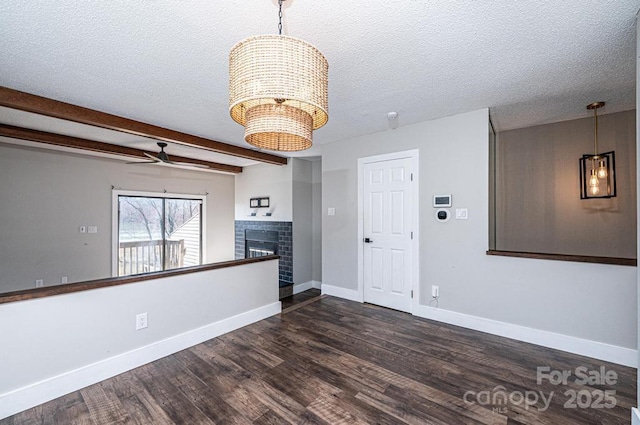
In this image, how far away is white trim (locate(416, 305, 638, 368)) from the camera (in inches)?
94.9

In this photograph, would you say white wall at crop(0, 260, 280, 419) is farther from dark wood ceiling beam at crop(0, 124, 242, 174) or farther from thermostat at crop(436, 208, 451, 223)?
dark wood ceiling beam at crop(0, 124, 242, 174)

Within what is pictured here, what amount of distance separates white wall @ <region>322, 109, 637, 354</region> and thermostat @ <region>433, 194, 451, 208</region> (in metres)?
0.06

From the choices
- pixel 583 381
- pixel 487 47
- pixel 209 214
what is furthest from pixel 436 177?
pixel 209 214

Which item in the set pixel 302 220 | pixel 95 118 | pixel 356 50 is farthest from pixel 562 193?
pixel 95 118

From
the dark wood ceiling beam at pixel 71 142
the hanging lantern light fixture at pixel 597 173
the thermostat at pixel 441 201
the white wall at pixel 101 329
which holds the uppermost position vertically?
the dark wood ceiling beam at pixel 71 142

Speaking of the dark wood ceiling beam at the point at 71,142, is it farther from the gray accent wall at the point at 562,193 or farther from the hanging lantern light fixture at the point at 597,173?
the hanging lantern light fixture at the point at 597,173

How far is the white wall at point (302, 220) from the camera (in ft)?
17.0

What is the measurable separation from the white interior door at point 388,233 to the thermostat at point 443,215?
34 centimetres

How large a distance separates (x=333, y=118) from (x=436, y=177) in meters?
1.45

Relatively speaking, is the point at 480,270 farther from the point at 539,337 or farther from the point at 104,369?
the point at 104,369

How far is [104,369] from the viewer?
2219mm

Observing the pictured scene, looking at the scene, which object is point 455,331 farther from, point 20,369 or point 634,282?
point 20,369

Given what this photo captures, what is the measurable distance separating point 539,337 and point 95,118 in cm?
516

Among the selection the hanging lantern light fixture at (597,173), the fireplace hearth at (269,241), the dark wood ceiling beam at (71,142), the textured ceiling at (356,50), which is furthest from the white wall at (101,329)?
the hanging lantern light fixture at (597,173)
